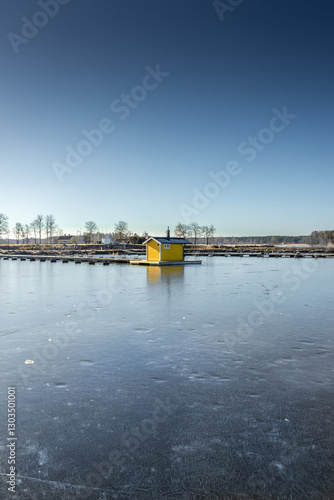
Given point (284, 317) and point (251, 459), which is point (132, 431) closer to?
point (251, 459)

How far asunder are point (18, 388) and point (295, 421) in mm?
4724

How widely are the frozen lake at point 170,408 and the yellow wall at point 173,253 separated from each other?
3222 centimetres

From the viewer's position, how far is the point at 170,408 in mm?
5645

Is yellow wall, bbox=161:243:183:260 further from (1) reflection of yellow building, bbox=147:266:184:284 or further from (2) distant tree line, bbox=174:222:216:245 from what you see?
(2) distant tree line, bbox=174:222:216:245

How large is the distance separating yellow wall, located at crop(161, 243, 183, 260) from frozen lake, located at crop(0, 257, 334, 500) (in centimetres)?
3222

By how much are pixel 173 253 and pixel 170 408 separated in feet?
132

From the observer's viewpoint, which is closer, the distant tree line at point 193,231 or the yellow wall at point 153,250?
the yellow wall at point 153,250

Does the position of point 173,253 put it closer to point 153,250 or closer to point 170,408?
point 153,250

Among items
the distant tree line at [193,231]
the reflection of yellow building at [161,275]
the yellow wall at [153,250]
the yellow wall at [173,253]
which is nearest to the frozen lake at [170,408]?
the reflection of yellow building at [161,275]

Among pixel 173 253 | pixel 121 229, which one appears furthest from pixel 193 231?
pixel 173 253

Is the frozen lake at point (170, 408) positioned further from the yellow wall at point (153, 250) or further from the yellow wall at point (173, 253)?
the yellow wall at point (153, 250)

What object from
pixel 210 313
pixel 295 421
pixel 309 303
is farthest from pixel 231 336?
pixel 309 303

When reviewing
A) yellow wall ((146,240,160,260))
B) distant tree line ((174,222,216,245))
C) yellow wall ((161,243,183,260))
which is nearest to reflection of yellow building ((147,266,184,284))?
yellow wall ((161,243,183,260))

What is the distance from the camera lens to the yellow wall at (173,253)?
44.3 m
